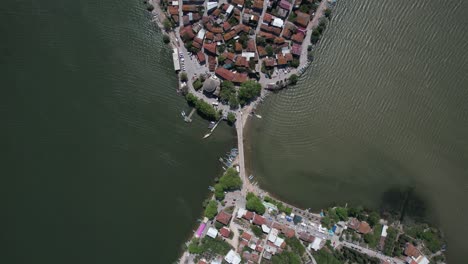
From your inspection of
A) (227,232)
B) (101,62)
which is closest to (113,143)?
(101,62)

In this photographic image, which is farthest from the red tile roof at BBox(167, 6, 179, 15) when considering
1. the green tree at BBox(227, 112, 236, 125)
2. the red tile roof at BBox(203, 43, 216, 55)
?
the green tree at BBox(227, 112, 236, 125)

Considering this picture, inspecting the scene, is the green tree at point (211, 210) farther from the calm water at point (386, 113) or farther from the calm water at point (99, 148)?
the calm water at point (386, 113)

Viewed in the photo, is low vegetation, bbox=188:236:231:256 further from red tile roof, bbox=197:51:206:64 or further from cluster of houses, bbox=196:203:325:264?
red tile roof, bbox=197:51:206:64

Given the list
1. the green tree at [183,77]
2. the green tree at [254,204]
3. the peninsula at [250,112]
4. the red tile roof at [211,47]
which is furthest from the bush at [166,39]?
the green tree at [254,204]

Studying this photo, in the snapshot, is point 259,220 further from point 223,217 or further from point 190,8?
point 190,8

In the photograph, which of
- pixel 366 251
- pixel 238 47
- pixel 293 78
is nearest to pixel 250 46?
pixel 238 47

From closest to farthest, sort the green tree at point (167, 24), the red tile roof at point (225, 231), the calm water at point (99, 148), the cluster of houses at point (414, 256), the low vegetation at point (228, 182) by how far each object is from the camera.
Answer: the cluster of houses at point (414, 256) → the low vegetation at point (228, 182) → the green tree at point (167, 24) → the red tile roof at point (225, 231) → the calm water at point (99, 148)

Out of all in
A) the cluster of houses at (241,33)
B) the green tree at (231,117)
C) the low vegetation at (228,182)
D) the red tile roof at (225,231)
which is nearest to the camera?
the cluster of houses at (241,33)
